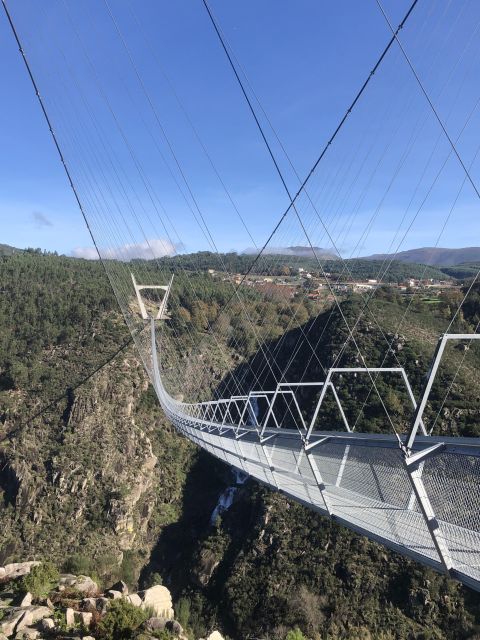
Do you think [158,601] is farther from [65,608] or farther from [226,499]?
[226,499]

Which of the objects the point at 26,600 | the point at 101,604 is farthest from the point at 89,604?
the point at 26,600

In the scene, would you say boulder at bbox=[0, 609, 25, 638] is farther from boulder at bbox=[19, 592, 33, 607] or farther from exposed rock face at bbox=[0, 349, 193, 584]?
exposed rock face at bbox=[0, 349, 193, 584]

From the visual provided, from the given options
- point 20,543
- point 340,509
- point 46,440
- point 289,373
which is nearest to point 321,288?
point 289,373

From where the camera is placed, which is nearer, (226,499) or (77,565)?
(77,565)

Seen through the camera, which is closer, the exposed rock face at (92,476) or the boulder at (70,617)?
the boulder at (70,617)

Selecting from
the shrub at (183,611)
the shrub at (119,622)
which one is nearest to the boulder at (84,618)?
the shrub at (119,622)

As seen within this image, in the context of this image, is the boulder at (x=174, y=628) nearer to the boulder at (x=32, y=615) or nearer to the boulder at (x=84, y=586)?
the boulder at (x=32, y=615)

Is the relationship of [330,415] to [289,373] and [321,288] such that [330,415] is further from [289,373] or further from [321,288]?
[321,288]

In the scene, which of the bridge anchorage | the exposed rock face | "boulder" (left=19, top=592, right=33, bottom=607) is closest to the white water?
the exposed rock face
